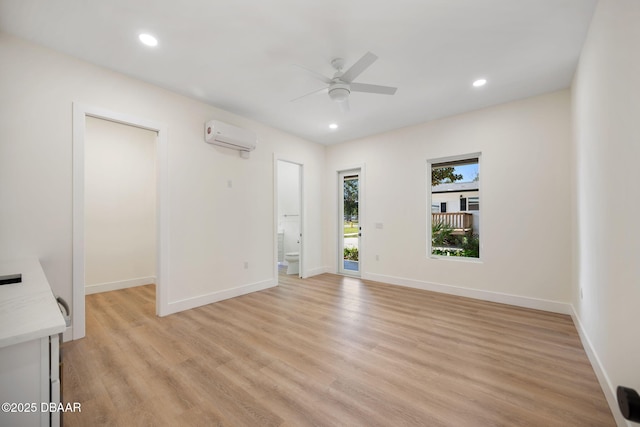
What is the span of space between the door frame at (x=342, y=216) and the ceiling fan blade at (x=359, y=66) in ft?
9.34

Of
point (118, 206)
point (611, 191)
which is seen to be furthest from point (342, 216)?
point (611, 191)

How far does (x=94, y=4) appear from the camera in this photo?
201 centimetres

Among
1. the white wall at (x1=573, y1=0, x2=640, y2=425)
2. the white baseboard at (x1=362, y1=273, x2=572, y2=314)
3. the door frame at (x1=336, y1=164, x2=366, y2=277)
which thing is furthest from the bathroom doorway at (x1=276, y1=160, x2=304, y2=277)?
the white wall at (x1=573, y1=0, x2=640, y2=425)

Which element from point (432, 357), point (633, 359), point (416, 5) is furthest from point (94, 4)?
point (633, 359)

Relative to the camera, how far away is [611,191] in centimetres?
171

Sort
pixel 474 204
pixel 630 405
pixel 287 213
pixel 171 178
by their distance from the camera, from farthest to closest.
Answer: pixel 287 213 < pixel 474 204 < pixel 171 178 < pixel 630 405

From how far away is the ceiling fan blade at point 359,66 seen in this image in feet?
7.13

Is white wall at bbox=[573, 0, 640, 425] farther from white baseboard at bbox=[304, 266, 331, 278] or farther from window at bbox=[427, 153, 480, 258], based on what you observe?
white baseboard at bbox=[304, 266, 331, 278]

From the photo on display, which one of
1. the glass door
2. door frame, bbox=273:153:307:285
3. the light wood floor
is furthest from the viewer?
the glass door

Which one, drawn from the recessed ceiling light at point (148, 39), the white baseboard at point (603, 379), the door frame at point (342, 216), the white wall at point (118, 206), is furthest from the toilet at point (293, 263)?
the white baseboard at point (603, 379)

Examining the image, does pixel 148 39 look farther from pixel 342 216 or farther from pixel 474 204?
pixel 474 204

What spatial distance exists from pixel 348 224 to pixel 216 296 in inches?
118

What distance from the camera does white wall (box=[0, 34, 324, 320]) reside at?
7.78ft

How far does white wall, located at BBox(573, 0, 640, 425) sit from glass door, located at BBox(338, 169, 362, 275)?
354 centimetres
